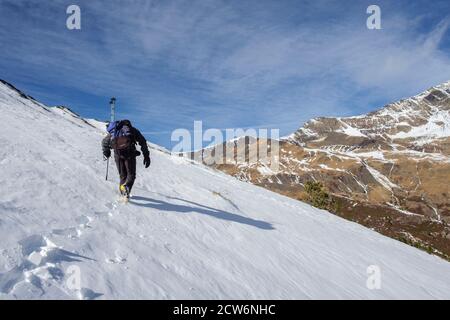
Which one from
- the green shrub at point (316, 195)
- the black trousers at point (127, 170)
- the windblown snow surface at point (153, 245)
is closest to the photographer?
the windblown snow surface at point (153, 245)

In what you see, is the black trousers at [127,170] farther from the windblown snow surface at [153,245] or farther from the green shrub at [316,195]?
the green shrub at [316,195]

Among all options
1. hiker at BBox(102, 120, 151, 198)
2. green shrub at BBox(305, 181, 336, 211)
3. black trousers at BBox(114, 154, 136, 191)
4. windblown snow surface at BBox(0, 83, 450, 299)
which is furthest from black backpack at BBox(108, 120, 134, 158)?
green shrub at BBox(305, 181, 336, 211)

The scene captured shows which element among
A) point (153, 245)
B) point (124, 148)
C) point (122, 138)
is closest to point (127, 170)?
point (124, 148)

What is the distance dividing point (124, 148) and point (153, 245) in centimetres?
389

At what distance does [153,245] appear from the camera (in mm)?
8648

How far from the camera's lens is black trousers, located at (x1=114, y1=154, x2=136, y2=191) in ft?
37.6

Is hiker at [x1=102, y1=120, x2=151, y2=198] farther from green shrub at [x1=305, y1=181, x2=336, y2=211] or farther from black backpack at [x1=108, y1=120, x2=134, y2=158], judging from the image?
green shrub at [x1=305, y1=181, x2=336, y2=211]

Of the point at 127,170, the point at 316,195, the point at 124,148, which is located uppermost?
the point at 124,148

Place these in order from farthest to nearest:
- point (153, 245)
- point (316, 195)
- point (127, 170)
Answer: point (316, 195)
point (127, 170)
point (153, 245)

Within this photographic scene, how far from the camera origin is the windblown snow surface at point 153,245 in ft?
21.3

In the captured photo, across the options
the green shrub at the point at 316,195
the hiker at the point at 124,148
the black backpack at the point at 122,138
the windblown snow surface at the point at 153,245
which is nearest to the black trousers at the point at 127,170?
the hiker at the point at 124,148

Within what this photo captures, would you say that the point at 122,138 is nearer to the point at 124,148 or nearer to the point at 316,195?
the point at 124,148

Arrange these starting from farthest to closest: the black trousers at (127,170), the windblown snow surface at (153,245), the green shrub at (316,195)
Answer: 1. the green shrub at (316,195)
2. the black trousers at (127,170)
3. the windblown snow surface at (153,245)
